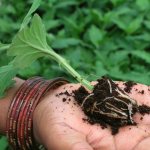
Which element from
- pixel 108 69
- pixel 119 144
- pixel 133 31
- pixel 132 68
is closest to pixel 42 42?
pixel 119 144

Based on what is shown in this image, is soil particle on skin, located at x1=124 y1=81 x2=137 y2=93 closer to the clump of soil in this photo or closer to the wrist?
the clump of soil

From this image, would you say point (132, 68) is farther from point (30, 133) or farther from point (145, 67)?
point (30, 133)

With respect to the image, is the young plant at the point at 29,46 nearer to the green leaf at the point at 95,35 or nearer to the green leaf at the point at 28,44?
the green leaf at the point at 28,44

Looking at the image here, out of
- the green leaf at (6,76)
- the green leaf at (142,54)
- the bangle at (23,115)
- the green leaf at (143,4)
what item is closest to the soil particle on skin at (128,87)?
the bangle at (23,115)

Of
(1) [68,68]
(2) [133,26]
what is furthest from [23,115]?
(2) [133,26]

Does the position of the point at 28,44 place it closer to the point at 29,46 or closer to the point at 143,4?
the point at 29,46

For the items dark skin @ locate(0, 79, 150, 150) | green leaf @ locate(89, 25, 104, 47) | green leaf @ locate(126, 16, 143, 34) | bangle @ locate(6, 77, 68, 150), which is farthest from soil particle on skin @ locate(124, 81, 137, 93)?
green leaf @ locate(126, 16, 143, 34)
